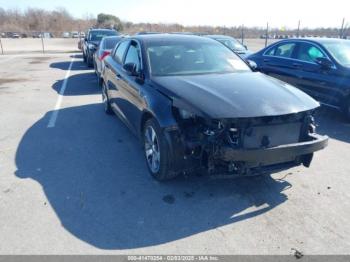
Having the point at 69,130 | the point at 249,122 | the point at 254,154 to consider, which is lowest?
the point at 69,130

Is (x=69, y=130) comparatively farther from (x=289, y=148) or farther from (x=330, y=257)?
(x=330, y=257)

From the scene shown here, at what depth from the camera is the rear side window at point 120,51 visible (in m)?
5.73

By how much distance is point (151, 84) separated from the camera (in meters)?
4.17

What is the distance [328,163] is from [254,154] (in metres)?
2.07

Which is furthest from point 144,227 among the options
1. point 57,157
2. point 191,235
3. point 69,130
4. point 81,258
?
point 69,130

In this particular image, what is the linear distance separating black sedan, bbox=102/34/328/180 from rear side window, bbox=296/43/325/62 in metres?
3.18

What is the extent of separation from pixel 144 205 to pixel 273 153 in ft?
4.94

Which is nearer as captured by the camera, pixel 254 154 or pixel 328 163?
pixel 254 154

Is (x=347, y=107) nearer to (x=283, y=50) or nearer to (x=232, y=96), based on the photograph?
(x=283, y=50)

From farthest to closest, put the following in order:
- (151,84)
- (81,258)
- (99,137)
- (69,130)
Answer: (69,130) → (99,137) → (151,84) → (81,258)

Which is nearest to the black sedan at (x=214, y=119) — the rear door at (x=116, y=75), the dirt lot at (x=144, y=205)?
the dirt lot at (x=144, y=205)

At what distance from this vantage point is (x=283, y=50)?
7941 millimetres

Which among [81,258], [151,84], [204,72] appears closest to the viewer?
[81,258]

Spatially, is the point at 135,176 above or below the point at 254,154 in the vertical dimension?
below
